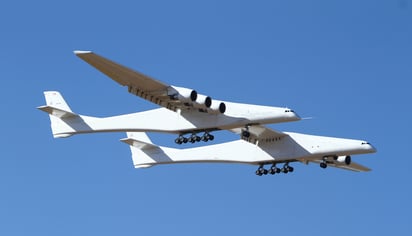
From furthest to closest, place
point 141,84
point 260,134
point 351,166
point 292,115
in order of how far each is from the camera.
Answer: point 351,166, point 260,134, point 292,115, point 141,84

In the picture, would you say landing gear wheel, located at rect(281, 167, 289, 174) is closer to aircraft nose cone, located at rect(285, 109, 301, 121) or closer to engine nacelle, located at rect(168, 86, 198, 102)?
aircraft nose cone, located at rect(285, 109, 301, 121)

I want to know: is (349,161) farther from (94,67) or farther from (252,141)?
(94,67)

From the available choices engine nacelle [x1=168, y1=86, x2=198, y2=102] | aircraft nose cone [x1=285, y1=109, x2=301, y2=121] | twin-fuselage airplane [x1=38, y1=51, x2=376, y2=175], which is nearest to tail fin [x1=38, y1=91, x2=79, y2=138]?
twin-fuselage airplane [x1=38, y1=51, x2=376, y2=175]

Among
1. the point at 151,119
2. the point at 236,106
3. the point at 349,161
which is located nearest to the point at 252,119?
the point at 236,106

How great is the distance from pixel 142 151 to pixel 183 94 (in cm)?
1418

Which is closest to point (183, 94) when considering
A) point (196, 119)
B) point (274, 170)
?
point (196, 119)

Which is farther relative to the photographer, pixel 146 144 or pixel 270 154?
pixel 146 144

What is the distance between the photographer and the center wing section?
245ft

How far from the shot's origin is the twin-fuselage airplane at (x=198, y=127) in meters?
75.9

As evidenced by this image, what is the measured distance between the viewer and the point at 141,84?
76312 millimetres

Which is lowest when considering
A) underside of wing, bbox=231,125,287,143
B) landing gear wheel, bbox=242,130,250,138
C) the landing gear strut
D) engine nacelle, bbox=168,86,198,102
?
the landing gear strut

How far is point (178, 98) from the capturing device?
247 ft

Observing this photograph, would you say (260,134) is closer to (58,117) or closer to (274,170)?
(274,170)

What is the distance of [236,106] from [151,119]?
17.0ft
